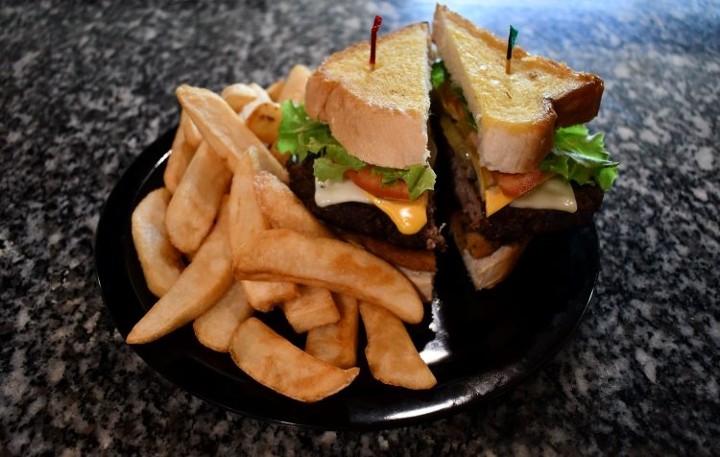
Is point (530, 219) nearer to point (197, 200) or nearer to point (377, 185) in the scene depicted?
point (377, 185)

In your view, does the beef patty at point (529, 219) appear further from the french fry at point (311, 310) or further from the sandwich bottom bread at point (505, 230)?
the french fry at point (311, 310)

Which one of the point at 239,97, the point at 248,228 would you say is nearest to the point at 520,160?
the point at 248,228

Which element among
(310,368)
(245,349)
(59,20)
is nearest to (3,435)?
(245,349)

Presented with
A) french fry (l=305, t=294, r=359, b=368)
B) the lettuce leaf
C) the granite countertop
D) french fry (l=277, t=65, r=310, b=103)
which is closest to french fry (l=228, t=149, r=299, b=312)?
french fry (l=305, t=294, r=359, b=368)

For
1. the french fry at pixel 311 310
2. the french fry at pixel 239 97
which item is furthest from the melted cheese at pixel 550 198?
the french fry at pixel 239 97

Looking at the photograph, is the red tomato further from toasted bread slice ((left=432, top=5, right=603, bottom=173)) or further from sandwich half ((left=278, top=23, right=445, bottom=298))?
sandwich half ((left=278, top=23, right=445, bottom=298))

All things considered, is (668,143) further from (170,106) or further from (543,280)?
(170,106)
